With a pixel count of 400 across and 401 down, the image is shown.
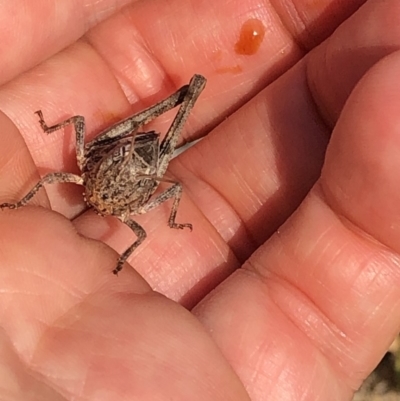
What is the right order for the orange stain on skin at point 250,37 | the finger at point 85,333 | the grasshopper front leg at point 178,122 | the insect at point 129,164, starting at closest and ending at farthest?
1. the finger at point 85,333
2. the insect at point 129,164
3. the grasshopper front leg at point 178,122
4. the orange stain on skin at point 250,37

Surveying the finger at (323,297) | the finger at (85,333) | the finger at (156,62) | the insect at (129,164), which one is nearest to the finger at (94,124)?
the finger at (156,62)

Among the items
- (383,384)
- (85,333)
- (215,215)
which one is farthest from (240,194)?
(383,384)

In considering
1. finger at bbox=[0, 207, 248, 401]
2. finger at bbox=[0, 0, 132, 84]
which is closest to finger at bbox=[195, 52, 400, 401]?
finger at bbox=[0, 207, 248, 401]

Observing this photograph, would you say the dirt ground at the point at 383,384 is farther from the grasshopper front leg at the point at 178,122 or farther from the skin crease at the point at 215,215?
the grasshopper front leg at the point at 178,122

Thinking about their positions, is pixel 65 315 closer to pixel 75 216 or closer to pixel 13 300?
pixel 13 300

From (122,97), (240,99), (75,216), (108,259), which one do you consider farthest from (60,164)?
→ (240,99)

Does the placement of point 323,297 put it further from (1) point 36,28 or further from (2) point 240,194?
(1) point 36,28
